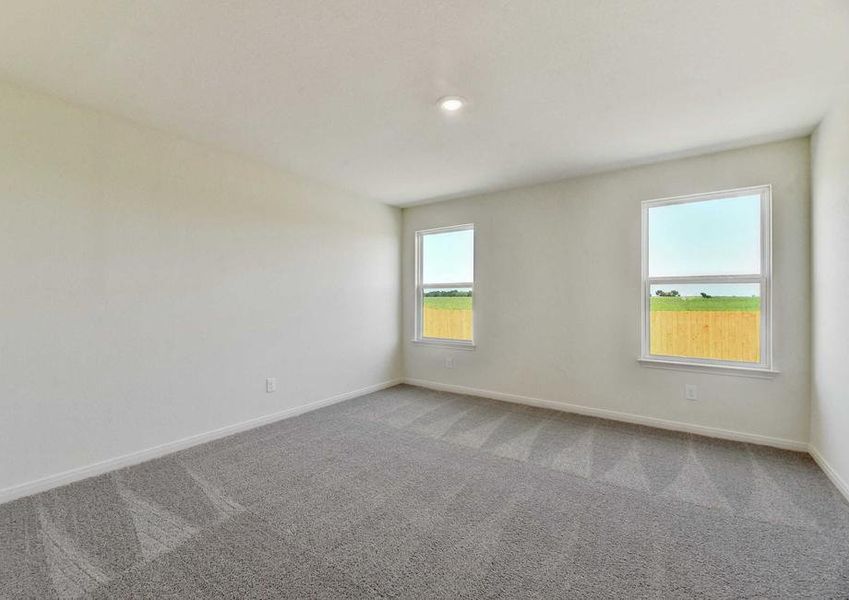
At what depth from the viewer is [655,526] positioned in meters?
1.92

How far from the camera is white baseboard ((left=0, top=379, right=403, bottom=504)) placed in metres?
2.18

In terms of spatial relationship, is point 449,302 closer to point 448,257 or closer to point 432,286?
point 432,286

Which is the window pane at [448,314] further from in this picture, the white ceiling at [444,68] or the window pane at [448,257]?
the white ceiling at [444,68]

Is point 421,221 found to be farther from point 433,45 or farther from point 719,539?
point 719,539

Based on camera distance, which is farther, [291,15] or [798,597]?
[291,15]

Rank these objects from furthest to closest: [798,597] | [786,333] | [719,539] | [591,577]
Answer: [786,333] < [719,539] < [591,577] < [798,597]

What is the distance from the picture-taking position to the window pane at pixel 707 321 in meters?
3.04

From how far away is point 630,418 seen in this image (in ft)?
11.4

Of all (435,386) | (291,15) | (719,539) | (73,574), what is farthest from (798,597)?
(435,386)

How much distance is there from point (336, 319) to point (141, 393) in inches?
73.8

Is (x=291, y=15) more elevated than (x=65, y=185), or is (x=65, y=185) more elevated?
(x=291, y=15)

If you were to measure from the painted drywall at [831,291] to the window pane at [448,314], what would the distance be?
2.94 metres

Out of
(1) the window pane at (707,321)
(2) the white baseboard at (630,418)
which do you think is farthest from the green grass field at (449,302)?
(1) the window pane at (707,321)

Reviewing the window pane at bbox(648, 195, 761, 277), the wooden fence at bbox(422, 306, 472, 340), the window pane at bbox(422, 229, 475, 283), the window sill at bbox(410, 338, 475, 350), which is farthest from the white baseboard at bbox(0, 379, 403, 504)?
the window pane at bbox(648, 195, 761, 277)
